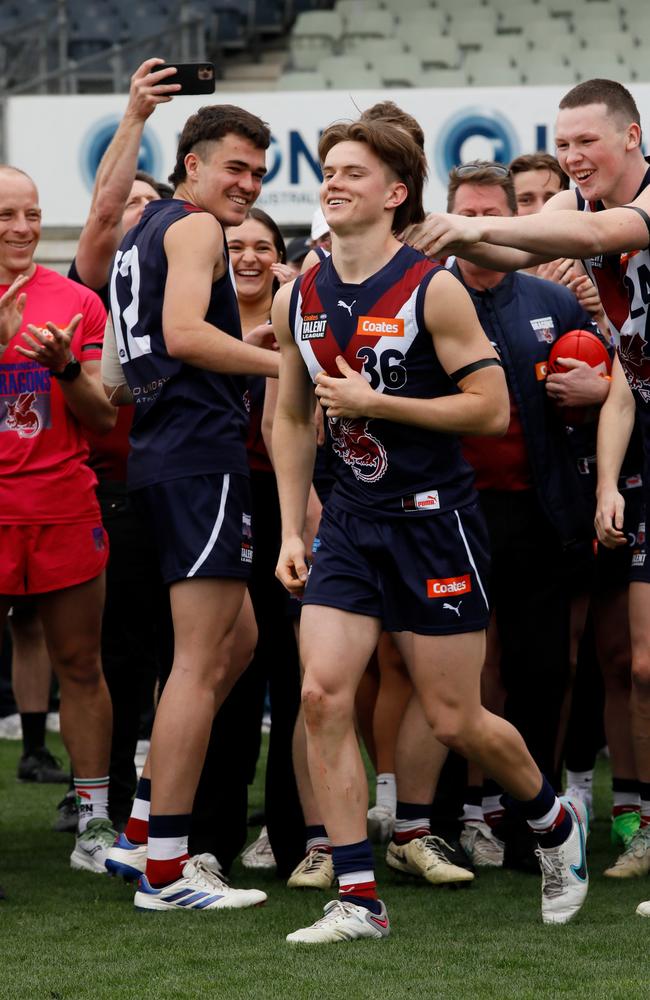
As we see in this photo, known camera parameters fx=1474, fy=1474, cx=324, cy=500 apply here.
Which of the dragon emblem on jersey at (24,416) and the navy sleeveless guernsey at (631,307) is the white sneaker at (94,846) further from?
the navy sleeveless guernsey at (631,307)

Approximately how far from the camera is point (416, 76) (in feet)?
50.9

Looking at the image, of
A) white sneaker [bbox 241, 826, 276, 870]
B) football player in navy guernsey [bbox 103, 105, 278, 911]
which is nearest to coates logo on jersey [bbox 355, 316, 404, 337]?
football player in navy guernsey [bbox 103, 105, 278, 911]

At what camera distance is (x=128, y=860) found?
4488 millimetres

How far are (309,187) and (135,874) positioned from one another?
27.5 feet

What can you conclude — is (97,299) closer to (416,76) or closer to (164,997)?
(164,997)

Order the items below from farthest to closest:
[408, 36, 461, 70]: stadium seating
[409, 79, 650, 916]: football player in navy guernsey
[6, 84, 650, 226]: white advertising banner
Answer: [408, 36, 461, 70]: stadium seating < [6, 84, 650, 226]: white advertising banner < [409, 79, 650, 916]: football player in navy guernsey

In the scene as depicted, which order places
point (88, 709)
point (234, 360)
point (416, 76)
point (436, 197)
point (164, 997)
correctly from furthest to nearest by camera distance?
point (416, 76) < point (436, 197) < point (88, 709) < point (234, 360) < point (164, 997)

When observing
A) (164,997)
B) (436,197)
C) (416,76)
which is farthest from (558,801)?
(416,76)

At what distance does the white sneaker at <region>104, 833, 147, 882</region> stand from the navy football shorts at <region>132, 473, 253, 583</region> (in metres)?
0.88

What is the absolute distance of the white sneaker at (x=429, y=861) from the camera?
4.50 meters

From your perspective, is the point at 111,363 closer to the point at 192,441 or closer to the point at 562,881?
the point at 192,441

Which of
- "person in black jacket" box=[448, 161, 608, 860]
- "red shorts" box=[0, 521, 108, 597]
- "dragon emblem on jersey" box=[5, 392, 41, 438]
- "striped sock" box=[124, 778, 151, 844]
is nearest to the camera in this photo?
"striped sock" box=[124, 778, 151, 844]

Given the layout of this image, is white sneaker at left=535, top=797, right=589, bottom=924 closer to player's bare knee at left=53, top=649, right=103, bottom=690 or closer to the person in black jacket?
the person in black jacket

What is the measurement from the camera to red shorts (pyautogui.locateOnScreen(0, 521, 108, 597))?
460cm
